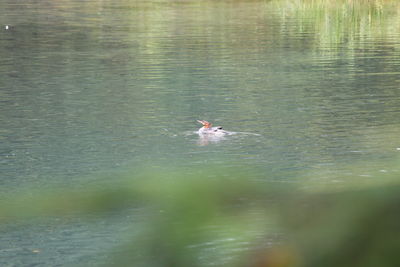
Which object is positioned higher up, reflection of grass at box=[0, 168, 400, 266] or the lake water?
reflection of grass at box=[0, 168, 400, 266]

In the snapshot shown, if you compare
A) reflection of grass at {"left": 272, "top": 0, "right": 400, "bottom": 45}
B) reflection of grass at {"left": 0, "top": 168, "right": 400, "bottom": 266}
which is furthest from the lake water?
reflection of grass at {"left": 0, "top": 168, "right": 400, "bottom": 266}

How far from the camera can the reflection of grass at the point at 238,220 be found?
28.7 inches

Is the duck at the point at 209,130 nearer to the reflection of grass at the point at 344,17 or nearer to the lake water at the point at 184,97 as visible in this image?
the lake water at the point at 184,97

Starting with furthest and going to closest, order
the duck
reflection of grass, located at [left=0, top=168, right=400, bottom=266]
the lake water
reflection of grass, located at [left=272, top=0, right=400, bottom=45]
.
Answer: reflection of grass, located at [left=272, top=0, right=400, bottom=45] → the duck → the lake water → reflection of grass, located at [left=0, top=168, right=400, bottom=266]

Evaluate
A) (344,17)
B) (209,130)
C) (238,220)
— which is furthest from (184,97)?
(238,220)

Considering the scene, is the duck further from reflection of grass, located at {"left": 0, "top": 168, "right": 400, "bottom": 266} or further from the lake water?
reflection of grass, located at {"left": 0, "top": 168, "right": 400, "bottom": 266}

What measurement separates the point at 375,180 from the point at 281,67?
2642 centimetres

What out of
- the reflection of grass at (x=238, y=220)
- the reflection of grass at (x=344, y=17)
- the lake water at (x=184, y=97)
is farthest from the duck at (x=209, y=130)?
the reflection of grass at (x=344, y=17)

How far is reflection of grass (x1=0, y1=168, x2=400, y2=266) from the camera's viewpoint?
73cm

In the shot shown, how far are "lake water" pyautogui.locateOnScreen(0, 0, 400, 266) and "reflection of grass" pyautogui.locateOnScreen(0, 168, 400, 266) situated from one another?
1.11 ft

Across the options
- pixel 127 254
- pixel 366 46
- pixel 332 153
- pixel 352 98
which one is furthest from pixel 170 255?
pixel 366 46

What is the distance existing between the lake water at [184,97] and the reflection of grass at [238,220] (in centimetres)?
34

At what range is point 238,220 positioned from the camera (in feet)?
2.65

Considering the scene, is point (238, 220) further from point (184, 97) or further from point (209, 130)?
point (184, 97)
